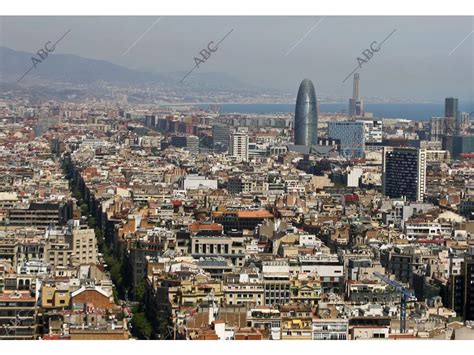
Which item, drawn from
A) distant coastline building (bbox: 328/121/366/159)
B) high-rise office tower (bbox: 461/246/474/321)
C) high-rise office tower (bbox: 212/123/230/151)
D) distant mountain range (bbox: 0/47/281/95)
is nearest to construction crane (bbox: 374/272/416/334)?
high-rise office tower (bbox: 461/246/474/321)

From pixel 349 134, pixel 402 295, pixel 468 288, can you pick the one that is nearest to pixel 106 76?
pixel 349 134

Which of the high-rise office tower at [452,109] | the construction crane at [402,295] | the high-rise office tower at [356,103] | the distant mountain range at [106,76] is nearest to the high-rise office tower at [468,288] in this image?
the construction crane at [402,295]

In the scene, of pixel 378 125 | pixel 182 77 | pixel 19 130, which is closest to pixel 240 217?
pixel 19 130

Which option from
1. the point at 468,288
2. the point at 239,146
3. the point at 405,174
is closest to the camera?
the point at 468,288

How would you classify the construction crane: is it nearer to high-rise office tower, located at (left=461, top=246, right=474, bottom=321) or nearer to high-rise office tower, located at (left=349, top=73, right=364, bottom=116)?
high-rise office tower, located at (left=461, top=246, right=474, bottom=321)

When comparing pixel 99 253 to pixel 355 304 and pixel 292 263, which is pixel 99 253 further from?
pixel 355 304

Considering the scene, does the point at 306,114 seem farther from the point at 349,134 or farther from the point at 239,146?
the point at 239,146
